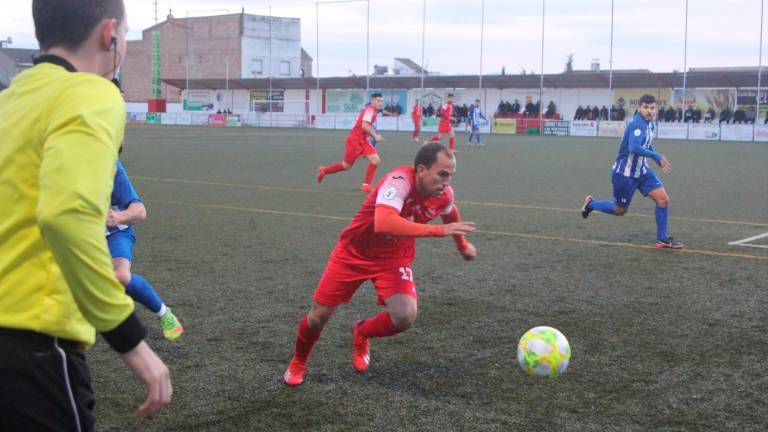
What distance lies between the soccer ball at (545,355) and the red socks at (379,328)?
0.81m

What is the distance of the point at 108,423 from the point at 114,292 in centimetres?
265

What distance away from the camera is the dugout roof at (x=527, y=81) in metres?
46.9

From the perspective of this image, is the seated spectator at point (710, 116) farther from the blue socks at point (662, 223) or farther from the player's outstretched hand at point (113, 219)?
the player's outstretched hand at point (113, 219)

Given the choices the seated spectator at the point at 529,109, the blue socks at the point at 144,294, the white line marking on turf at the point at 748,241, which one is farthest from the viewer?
the seated spectator at the point at 529,109

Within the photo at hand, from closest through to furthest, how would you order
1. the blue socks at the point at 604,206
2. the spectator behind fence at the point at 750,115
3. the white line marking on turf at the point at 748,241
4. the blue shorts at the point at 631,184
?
the white line marking on turf at the point at 748,241 → the blue shorts at the point at 631,184 → the blue socks at the point at 604,206 → the spectator behind fence at the point at 750,115

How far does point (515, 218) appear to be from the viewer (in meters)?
12.3

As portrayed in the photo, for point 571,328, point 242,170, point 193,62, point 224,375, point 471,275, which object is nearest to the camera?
point 224,375

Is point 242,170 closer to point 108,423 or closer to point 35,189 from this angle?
point 108,423

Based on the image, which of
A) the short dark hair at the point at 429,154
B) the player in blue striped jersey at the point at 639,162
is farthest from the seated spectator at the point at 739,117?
the short dark hair at the point at 429,154

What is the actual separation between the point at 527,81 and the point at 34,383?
5296cm

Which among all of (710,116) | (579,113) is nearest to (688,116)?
(710,116)

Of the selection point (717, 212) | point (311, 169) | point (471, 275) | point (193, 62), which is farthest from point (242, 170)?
point (193, 62)

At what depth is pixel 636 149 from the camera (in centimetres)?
1035

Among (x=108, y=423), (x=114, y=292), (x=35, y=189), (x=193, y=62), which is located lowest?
(x=108, y=423)
